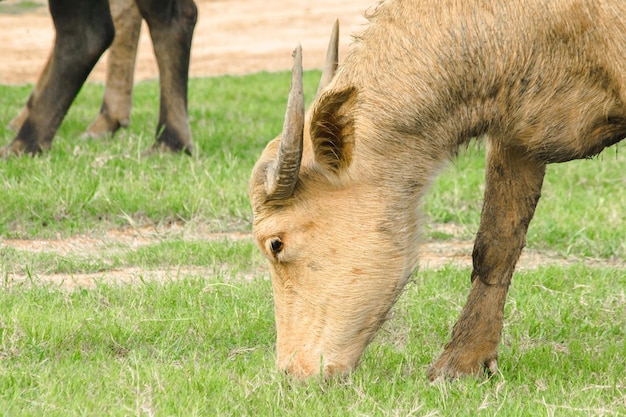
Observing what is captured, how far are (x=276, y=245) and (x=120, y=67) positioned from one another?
244 inches

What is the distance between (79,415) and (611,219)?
15.4 ft

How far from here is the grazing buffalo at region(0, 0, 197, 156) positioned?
8.76 m

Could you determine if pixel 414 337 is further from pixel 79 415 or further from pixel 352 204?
pixel 79 415

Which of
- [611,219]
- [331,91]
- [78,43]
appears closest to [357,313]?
[331,91]

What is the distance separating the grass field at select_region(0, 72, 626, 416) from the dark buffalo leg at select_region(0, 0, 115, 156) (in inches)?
11.2

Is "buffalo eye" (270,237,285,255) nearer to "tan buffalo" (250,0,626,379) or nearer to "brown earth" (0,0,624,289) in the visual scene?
"tan buffalo" (250,0,626,379)

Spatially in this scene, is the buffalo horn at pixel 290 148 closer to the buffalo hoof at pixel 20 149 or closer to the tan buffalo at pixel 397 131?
the tan buffalo at pixel 397 131

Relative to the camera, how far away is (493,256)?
5.52m

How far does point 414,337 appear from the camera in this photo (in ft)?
19.1

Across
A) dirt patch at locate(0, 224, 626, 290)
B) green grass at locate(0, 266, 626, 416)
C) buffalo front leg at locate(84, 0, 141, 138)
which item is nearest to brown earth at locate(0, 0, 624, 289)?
dirt patch at locate(0, 224, 626, 290)

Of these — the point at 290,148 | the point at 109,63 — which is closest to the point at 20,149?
the point at 109,63

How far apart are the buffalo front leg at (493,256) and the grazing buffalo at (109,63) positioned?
4332mm

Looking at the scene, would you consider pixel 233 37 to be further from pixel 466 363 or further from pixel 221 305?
pixel 466 363

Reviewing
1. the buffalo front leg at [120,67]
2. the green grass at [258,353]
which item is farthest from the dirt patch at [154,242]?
the buffalo front leg at [120,67]
